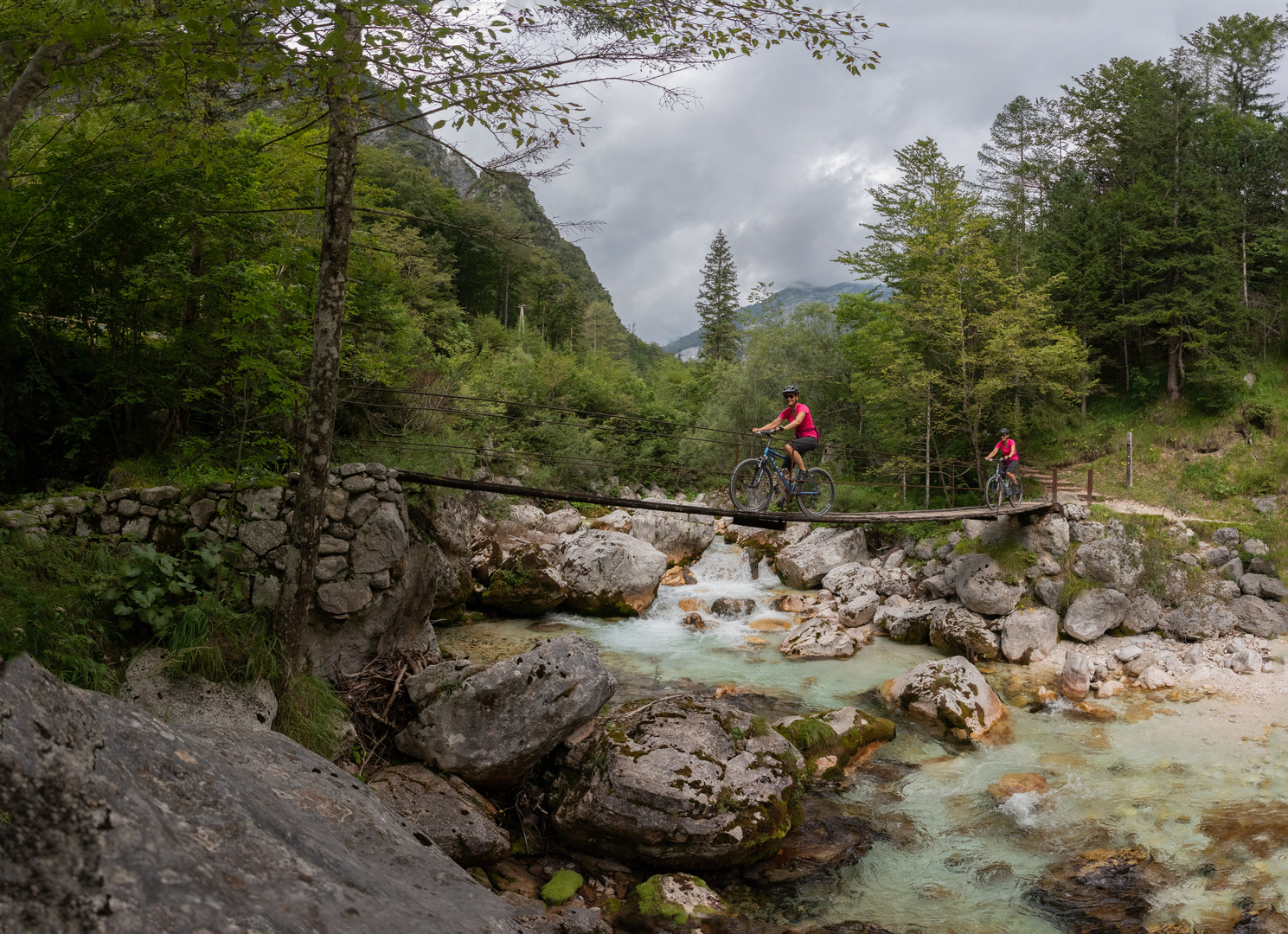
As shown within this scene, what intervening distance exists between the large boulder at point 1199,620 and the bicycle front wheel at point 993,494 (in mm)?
3156

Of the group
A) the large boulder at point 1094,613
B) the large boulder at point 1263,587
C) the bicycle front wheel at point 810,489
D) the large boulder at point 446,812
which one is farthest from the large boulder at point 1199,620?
the large boulder at point 446,812

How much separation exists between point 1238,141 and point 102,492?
2723cm

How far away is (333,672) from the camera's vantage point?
6219mm

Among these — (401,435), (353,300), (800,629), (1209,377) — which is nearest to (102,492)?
(353,300)

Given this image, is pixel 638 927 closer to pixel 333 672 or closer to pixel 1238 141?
pixel 333 672

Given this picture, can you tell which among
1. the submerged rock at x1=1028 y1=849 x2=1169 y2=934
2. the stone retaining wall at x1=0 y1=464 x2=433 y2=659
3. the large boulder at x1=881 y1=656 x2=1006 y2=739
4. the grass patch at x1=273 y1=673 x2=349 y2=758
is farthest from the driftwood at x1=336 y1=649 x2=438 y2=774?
the large boulder at x1=881 y1=656 x2=1006 y2=739

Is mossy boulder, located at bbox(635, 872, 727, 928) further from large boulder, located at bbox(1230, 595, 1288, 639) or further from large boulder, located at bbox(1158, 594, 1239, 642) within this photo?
large boulder, located at bbox(1230, 595, 1288, 639)

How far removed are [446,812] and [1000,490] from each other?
1017 cm

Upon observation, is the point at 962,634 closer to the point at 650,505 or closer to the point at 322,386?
the point at 650,505

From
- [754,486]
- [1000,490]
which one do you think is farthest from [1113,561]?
[754,486]

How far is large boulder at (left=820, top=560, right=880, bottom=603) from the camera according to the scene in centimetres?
1382

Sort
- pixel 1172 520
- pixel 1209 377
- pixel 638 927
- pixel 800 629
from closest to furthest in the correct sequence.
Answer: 1. pixel 638 927
2. pixel 800 629
3. pixel 1172 520
4. pixel 1209 377

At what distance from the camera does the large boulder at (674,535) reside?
16.1 meters

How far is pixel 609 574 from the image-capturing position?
12.7m
